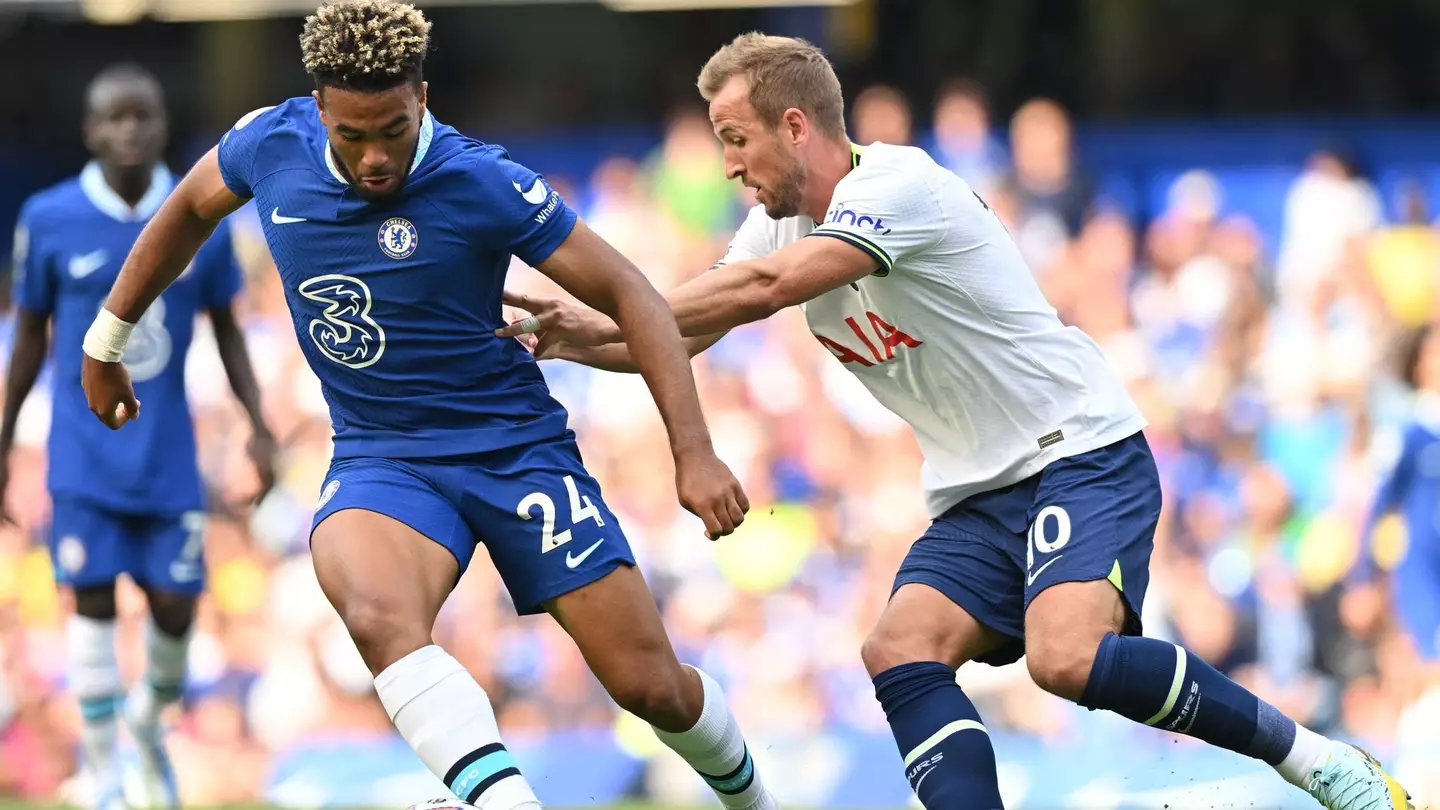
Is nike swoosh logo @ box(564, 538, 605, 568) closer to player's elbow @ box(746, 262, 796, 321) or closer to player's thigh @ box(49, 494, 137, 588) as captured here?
player's elbow @ box(746, 262, 796, 321)

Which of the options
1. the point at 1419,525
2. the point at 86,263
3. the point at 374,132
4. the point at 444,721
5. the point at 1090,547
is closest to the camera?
the point at 444,721

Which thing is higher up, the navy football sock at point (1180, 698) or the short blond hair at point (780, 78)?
the short blond hair at point (780, 78)

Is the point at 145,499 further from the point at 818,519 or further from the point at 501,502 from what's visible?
the point at 818,519

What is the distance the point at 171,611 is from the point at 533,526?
3.51 metres

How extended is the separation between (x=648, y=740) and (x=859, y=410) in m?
2.40

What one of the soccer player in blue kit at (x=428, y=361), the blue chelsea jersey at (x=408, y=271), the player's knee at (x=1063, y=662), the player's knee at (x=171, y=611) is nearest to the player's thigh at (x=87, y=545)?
the player's knee at (x=171, y=611)

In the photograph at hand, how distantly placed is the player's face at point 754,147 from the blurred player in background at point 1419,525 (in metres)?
6.06

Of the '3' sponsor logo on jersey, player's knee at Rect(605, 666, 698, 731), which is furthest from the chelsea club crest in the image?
player's knee at Rect(605, 666, 698, 731)

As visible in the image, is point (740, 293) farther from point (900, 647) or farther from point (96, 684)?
point (96, 684)

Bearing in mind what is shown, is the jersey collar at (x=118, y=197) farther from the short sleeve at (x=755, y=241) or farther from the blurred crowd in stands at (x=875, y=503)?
the blurred crowd in stands at (x=875, y=503)

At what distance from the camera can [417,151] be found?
16.6ft

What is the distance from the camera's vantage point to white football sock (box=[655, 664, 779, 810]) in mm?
5457

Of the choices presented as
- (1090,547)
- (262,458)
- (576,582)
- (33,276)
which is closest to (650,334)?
(576,582)

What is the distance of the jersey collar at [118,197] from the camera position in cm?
818
